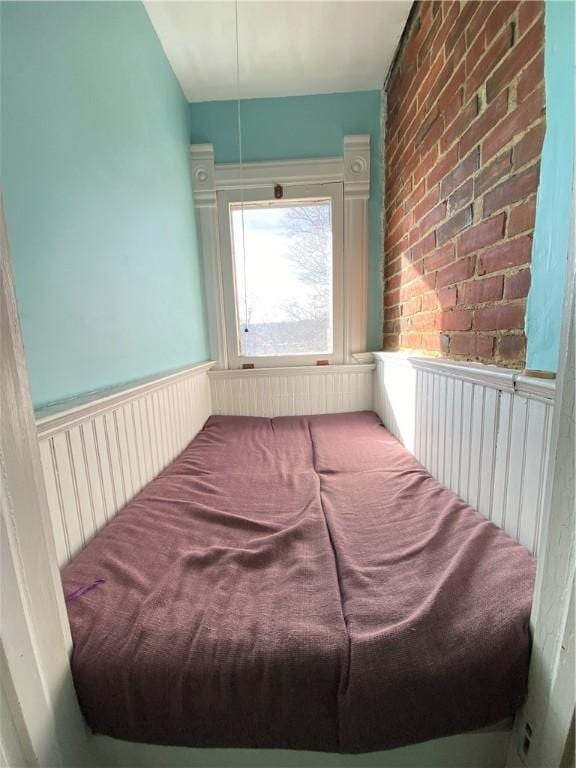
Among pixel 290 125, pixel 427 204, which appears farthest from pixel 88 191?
pixel 290 125

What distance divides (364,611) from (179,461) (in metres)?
1.11

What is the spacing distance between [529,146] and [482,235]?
0.25 metres

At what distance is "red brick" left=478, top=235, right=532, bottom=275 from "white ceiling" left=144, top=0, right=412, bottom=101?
153cm

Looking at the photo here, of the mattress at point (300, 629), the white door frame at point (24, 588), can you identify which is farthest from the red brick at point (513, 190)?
the white door frame at point (24, 588)

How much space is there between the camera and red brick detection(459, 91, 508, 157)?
0.90 m

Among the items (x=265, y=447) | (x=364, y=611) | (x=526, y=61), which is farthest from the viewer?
(x=265, y=447)

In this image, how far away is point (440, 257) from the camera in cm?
133

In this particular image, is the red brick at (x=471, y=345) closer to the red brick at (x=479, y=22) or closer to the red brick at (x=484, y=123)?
the red brick at (x=484, y=123)

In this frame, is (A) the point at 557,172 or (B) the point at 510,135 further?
(B) the point at 510,135

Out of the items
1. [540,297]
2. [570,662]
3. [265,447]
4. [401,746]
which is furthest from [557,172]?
[265,447]

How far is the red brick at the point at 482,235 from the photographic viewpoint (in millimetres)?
938

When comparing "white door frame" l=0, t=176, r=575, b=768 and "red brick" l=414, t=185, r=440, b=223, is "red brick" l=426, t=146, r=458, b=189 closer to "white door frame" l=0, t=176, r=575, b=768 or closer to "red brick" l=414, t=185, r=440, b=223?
"red brick" l=414, t=185, r=440, b=223

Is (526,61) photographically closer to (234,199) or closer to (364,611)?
(364,611)

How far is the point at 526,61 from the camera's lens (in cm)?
80
